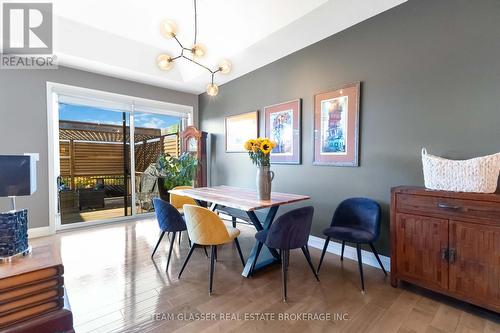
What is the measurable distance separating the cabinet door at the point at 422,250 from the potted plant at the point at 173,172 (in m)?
3.69

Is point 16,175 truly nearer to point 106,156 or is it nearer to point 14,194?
point 14,194

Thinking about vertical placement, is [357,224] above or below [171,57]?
below

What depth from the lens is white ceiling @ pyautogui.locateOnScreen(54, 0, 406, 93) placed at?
2.74 m

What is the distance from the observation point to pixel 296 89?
3.56 m

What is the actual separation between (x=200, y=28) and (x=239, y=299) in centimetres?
353

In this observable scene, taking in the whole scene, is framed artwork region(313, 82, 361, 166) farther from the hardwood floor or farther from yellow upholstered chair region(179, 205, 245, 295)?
yellow upholstered chair region(179, 205, 245, 295)

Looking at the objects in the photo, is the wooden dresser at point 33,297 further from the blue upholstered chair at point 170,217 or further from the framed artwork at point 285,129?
the framed artwork at point 285,129

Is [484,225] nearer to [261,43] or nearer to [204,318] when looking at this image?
[204,318]

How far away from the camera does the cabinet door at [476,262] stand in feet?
5.65

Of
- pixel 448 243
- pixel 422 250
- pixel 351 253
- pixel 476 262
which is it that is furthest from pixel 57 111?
pixel 476 262

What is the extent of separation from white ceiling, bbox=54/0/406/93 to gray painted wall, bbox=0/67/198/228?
14.5 inches

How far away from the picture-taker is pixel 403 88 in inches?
99.4

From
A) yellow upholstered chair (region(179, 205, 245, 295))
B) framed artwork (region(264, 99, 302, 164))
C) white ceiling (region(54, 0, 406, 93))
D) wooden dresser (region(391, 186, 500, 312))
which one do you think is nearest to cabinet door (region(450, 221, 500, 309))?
wooden dresser (region(391, 186, 500, 312))

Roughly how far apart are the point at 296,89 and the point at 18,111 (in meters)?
4.25
